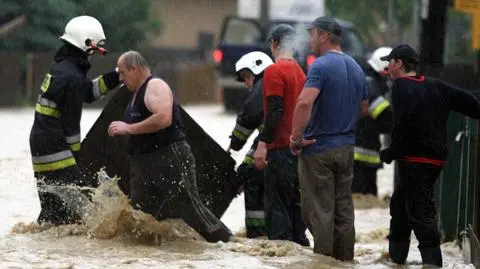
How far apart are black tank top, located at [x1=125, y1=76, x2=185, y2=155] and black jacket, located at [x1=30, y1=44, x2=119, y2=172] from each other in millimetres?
571

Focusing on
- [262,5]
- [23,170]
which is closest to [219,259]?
[23,170]

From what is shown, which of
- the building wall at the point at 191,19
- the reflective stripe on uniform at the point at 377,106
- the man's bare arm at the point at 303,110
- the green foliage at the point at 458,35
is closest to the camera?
the man's bare arm at the point at 303,110

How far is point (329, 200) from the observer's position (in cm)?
980

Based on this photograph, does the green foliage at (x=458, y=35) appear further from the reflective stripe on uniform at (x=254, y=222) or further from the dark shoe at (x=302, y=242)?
the dark shoe at (x=302, y=242)

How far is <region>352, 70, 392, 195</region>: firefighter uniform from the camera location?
13.6m

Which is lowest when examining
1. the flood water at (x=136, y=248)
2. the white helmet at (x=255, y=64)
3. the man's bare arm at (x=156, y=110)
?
the flood water at (x=136, y=248)

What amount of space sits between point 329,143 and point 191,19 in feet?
164

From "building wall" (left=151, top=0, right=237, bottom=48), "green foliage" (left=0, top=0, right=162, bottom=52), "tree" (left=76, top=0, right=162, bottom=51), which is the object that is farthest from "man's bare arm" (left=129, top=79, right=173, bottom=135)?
"building wall" (left=151, top=0, right=237, bottom=48)

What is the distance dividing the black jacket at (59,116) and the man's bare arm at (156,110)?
2.51 ft

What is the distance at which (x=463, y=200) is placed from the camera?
11.1 metres

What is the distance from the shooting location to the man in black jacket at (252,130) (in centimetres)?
1087

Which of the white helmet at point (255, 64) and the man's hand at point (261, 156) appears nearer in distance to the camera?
the man's hand at point (261, 156)

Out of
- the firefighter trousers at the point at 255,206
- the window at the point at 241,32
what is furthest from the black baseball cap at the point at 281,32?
the window at the point at 241,32

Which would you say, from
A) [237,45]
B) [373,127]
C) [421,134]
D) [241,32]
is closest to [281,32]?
[421,134]
